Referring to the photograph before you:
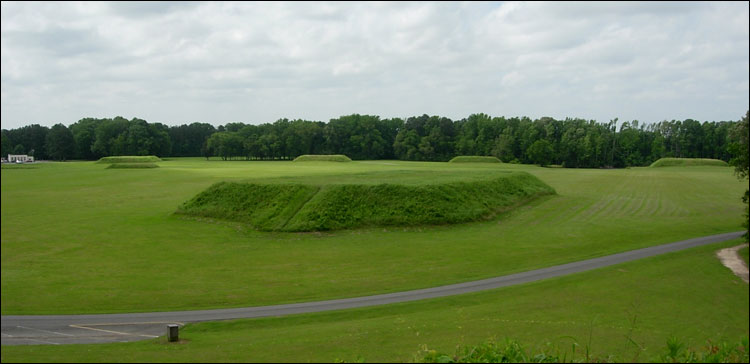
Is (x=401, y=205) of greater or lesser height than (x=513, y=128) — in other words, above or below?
below

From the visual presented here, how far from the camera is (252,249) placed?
30438 millimetres

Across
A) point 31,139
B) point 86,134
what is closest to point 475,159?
point 86,134

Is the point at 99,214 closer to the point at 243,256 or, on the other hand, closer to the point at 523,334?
the point at 243,256

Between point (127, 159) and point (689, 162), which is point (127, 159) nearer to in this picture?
point (127, 159)

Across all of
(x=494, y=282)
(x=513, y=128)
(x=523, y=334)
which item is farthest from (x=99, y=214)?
(x=513, y=128)

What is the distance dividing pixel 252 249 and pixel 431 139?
124 meters

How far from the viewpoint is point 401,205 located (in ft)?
127

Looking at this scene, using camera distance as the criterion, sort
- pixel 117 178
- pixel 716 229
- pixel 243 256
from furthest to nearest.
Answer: pixel 117 178
pixel 716 229
pixel 243 256

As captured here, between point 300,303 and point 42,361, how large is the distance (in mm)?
9675

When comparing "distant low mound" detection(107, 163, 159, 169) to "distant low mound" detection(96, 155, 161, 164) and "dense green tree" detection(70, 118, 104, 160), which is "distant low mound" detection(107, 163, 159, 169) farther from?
"dense green tree" detection(70, 118, 104, 160)

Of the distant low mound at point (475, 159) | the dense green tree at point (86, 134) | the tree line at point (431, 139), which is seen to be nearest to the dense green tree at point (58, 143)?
the dense green tree at point (86, 134)

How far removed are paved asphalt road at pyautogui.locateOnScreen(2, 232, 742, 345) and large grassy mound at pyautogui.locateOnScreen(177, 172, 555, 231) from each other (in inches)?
564

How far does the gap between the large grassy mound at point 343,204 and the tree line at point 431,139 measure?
53.5 meters

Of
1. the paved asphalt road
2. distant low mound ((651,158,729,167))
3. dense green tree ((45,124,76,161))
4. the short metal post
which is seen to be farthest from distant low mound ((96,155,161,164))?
distant low mound ((651,158,729,167))
